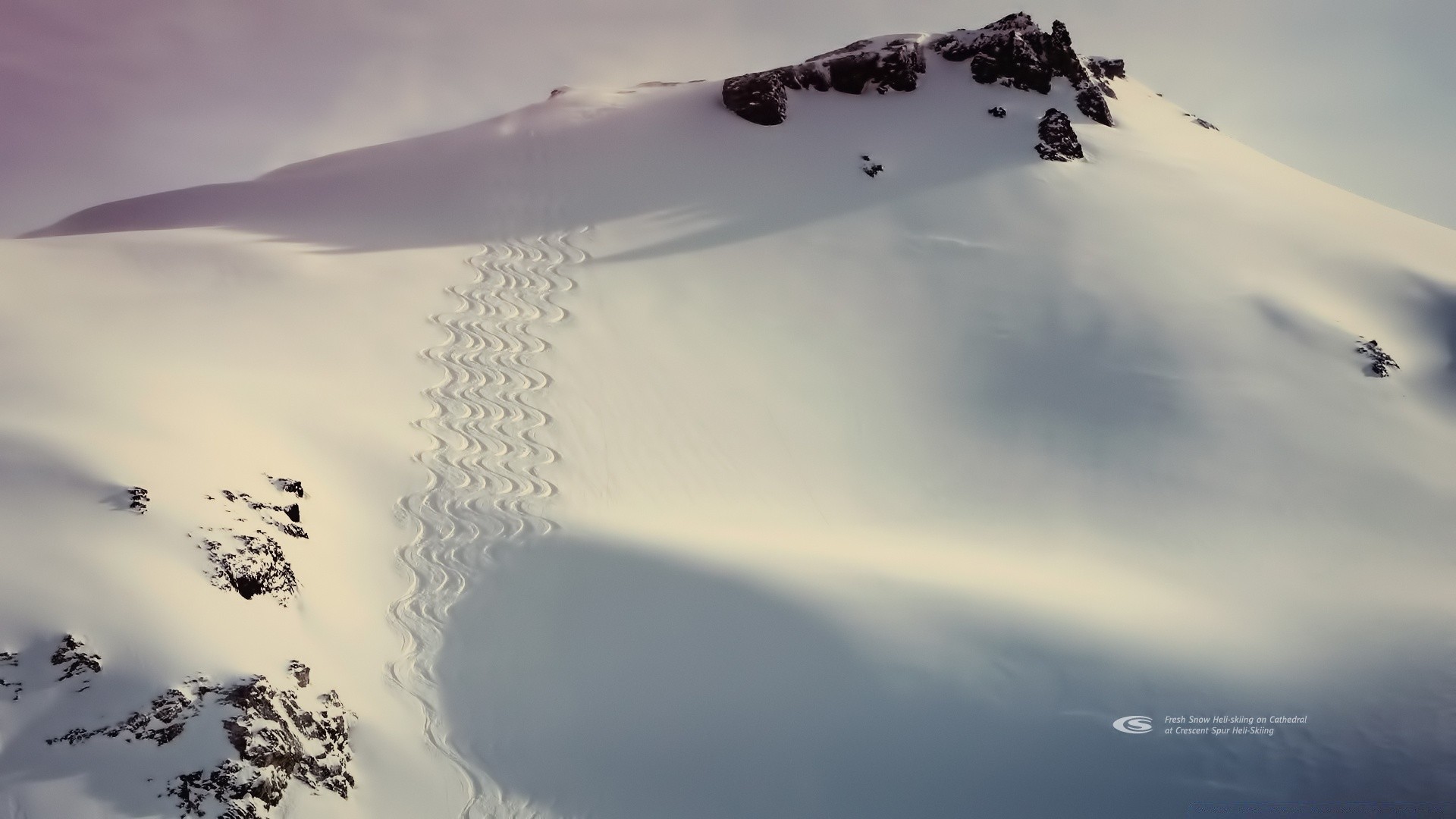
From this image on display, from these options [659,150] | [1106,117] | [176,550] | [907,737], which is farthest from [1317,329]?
[176,550]

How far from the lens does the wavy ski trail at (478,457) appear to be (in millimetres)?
8312

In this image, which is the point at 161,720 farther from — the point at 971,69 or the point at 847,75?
the point at 971,69

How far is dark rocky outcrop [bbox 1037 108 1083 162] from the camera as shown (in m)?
20.9

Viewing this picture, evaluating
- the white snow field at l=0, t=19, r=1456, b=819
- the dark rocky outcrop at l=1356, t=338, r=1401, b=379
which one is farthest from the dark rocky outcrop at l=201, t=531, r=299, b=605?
the dark rocky outcrop at l=1356, t=338, r=1401, b=379

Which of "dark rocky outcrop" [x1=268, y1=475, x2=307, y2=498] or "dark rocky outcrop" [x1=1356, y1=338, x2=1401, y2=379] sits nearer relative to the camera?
"dark rocky outcrop" [x1=268, y1=475, x2=307, y2=498]

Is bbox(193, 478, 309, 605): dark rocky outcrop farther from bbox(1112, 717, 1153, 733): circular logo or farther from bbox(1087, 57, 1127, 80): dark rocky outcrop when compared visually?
bbox(1087, 57, 1127, 80): dark rocky outcrop

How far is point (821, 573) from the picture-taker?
9.43m

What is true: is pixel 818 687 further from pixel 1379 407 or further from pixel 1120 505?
pixel 1379 407

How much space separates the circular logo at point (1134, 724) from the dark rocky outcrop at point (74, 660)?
304 inches

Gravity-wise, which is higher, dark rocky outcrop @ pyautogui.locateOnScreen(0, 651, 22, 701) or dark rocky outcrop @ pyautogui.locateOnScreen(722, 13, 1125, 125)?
dark rocky outcrop @ pyautogui.locateOnScreen(722, 13, 1125, 125)

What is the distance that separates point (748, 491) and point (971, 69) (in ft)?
56.0

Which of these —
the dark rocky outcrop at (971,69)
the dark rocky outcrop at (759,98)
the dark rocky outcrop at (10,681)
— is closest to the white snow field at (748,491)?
the dark rocky outcrop at (10,681)

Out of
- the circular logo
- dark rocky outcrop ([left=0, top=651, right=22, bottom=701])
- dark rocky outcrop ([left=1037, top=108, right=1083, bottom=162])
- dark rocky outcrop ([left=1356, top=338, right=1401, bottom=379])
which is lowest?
dark rocky outcrop ([left=0, top=651, right=22, bottom=701])

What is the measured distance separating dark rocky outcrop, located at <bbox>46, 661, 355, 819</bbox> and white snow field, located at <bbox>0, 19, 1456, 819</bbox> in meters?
0.05
